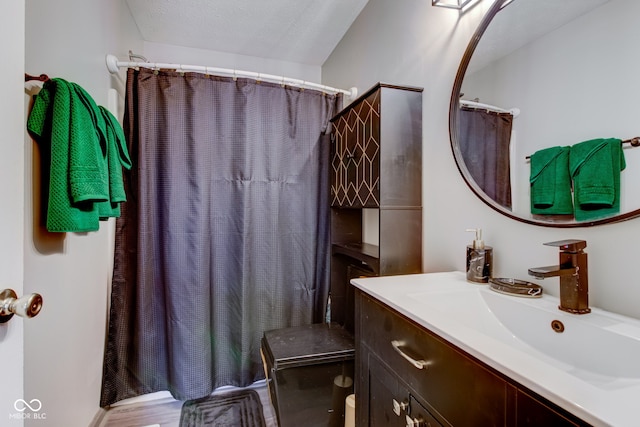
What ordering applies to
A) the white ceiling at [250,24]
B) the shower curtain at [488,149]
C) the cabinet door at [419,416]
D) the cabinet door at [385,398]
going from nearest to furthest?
the cabinet door at [419,416]
the cabinet door at [385,398]
the shower curtain at [488,149]
the white ceiling at [250,24]

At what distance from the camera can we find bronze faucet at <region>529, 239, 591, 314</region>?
0.71 metres

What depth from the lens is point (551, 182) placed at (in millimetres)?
853

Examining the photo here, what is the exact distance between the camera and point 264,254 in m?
1.88

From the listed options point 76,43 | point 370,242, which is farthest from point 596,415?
point 76,43

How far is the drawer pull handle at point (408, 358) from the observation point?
0.68 m

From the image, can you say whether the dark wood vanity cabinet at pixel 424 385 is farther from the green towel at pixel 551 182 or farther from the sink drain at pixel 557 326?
the green towel at pixel 551 182

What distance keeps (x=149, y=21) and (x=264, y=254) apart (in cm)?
167

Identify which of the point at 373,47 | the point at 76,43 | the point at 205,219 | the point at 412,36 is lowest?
the point at 205,219

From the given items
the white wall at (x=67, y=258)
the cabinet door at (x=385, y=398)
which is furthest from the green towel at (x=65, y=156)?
the cabinet door at (x=385, y=398)

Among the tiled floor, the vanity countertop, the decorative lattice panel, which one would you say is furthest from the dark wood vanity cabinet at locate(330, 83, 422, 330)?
the tiled floor

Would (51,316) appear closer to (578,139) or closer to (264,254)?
(264,254)

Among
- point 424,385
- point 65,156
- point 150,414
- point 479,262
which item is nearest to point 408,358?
point 424,385

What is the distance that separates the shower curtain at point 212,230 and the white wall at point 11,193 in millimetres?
1072

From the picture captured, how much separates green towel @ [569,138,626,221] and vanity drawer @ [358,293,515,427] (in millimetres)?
522
